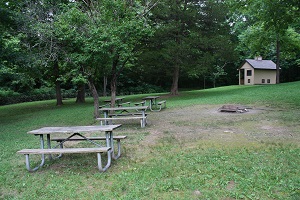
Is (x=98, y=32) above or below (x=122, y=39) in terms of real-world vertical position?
above

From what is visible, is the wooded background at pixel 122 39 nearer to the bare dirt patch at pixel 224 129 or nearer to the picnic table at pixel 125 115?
the picnic table at pixel 125 115

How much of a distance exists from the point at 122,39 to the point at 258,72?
965 inches

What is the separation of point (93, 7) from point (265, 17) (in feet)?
23.5

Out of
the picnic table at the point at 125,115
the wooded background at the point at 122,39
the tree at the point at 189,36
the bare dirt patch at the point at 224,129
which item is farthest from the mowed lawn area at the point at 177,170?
the tree at the point at 189,36

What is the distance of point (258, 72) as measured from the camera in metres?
30.1

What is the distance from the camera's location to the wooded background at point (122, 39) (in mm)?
9695

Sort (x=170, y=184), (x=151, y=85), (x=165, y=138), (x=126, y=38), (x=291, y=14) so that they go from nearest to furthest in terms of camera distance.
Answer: (x=170, y=184) → (x=165, y=138) → (x=126, y=38) → (x=291, y=14) → (x=151, y=85)

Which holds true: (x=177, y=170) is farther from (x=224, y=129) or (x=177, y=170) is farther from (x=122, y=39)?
(x=122, y=39)

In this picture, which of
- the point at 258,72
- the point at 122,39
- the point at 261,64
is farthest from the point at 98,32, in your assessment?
the point at 261,64

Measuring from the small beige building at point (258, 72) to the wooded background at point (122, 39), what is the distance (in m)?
3.96

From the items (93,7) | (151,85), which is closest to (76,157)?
(93,7)

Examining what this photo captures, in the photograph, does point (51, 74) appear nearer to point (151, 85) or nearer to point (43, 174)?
point (43, 174)

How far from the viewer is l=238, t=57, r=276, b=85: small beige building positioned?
2994 centimetres

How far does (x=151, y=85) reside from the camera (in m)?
35.7
